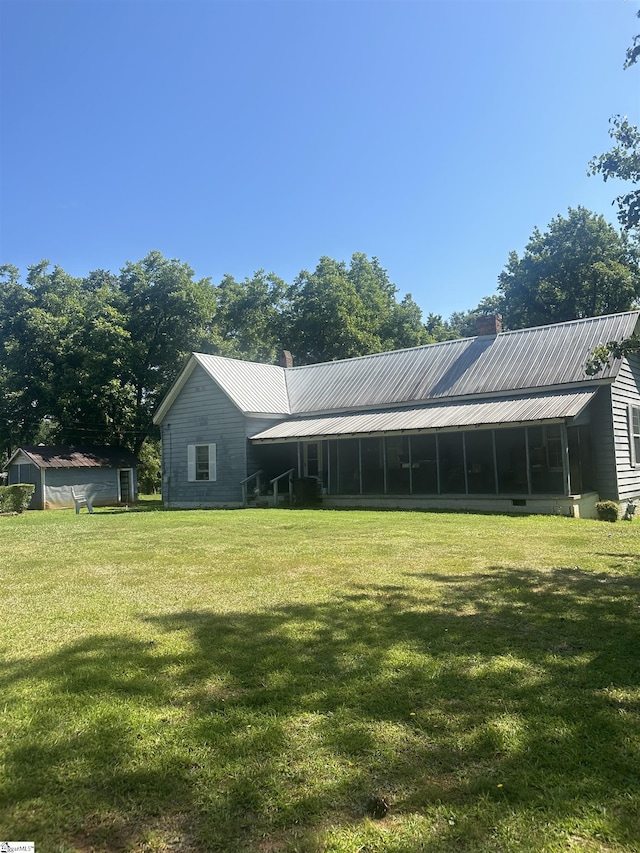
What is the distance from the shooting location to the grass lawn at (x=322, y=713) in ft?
8.03

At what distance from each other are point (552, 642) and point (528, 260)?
135ft

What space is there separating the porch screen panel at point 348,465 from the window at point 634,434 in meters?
8.81

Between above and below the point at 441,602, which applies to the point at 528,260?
above

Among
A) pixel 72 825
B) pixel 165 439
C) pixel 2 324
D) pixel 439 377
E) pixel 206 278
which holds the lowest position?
pixel 72 825

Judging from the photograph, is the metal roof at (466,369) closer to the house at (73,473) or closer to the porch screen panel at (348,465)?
A: the porch screen panel at (348,465)

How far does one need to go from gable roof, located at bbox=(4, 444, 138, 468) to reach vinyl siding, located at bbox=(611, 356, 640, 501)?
24412 mm

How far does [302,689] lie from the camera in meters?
3.71

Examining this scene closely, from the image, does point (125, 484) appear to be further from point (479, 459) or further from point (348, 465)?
point (479, 459)

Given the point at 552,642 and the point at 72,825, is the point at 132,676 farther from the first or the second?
the point at 552,642

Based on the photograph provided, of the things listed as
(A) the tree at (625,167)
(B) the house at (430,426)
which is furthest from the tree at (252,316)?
(A) the tree at (625,167)

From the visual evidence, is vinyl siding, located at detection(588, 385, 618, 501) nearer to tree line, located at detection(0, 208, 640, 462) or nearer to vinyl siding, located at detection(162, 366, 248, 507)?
vinyl siding, located at detection(162, 366, 248, 507)

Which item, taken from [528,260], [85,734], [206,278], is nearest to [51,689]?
[85,734]

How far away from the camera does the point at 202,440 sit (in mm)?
23906

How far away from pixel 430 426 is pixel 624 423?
597cm
